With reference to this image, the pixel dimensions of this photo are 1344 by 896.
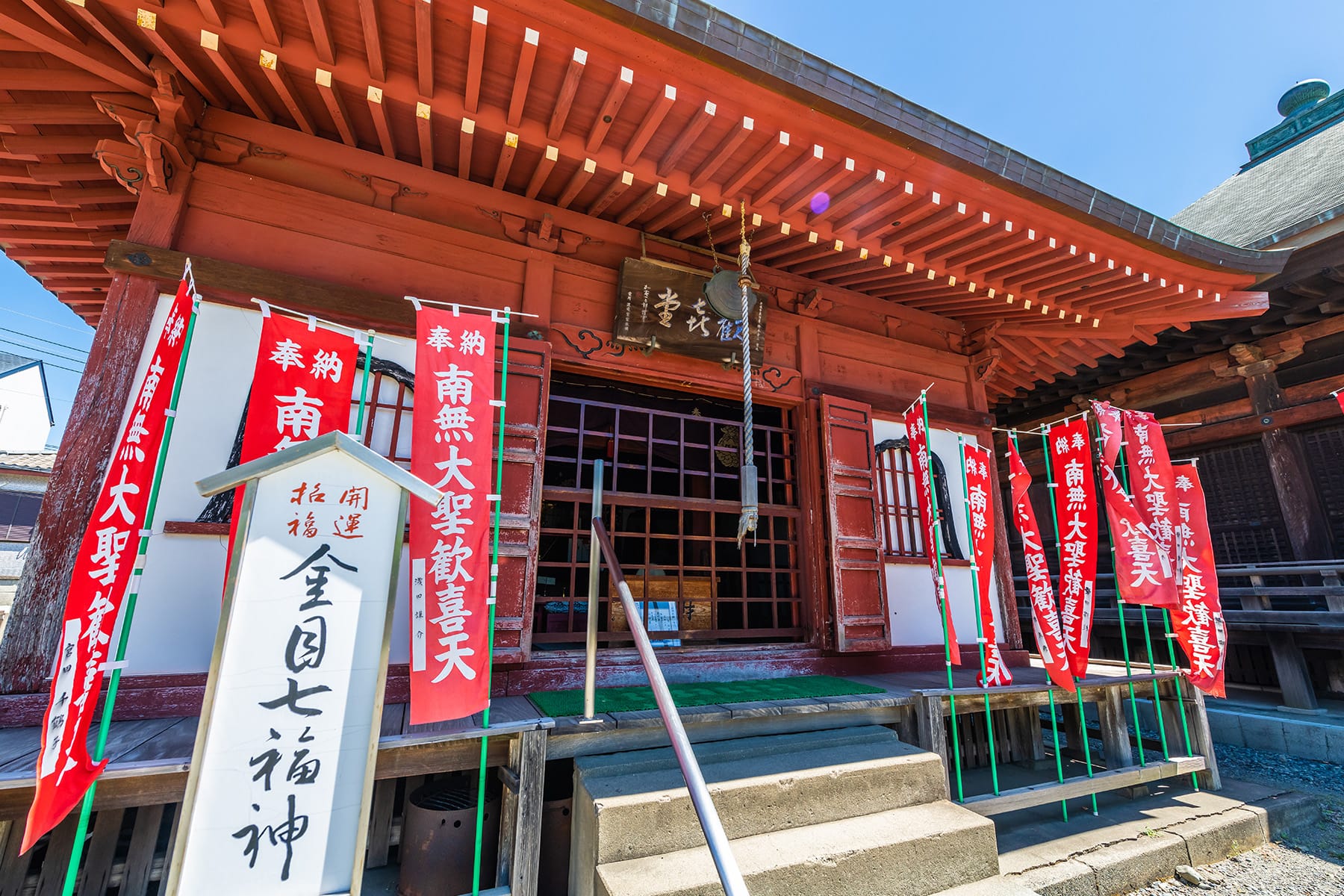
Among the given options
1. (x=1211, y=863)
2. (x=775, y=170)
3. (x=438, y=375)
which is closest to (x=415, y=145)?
(x=438, y=375)

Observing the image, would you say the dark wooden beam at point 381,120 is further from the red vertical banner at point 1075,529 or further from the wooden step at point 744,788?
the red vertical banner at point 1075,529

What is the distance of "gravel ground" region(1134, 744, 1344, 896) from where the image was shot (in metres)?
3.71

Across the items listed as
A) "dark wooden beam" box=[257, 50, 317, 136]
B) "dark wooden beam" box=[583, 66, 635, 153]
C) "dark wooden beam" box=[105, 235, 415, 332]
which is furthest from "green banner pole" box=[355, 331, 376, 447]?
"dark wooden beam" box=[583, 66, 635, 153]

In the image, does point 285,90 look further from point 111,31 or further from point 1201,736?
point 1201,736

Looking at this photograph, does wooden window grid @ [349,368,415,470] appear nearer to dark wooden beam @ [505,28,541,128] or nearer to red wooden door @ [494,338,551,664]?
red wooden door @ [494,338,551,664]

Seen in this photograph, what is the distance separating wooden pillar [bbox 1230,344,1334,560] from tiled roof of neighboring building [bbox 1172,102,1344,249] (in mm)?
1585

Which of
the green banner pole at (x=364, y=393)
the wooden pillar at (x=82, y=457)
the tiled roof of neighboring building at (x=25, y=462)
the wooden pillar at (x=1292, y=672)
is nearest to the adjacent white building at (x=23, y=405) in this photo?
the tiled roof of neighboring building at (x=25, y=462)

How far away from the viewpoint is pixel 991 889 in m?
2.88

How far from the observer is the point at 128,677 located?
10.7 feet

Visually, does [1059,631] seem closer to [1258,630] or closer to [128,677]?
[1258,630]

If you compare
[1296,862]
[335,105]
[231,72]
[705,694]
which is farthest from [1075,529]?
[231,72]

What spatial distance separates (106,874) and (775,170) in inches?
231

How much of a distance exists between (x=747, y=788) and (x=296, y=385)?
3.39m

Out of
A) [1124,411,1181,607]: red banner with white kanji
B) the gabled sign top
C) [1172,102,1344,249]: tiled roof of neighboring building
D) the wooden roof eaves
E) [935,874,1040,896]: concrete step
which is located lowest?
[935,874,1040,896]: concrete step
